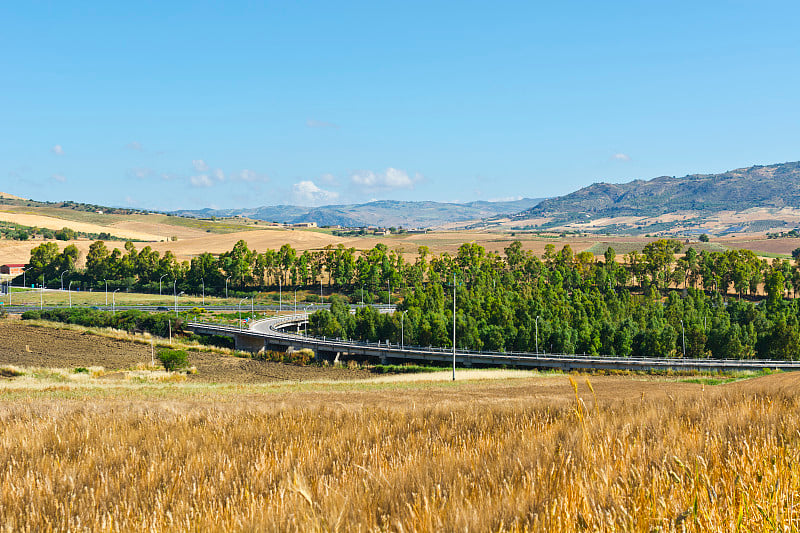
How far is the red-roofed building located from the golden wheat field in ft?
513

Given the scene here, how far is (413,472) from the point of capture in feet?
19.4

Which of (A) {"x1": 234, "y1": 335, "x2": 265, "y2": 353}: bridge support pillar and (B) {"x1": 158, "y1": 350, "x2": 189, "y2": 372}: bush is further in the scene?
(A) {"x1": 234, "y1": 335, "x2": 265, "y2": 353}: bridge support pillar

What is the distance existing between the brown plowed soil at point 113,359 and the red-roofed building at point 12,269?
7622 centimetres

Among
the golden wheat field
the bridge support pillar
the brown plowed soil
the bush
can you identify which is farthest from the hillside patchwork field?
the bridge support pillar

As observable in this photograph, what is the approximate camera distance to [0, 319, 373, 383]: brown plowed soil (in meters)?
56.0

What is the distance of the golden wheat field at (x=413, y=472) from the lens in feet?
14.3

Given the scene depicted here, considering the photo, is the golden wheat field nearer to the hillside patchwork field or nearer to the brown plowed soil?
the hillside patchwork field

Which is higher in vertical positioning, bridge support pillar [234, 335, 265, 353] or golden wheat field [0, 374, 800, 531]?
golden wheat field [0, 374, 800, 531]

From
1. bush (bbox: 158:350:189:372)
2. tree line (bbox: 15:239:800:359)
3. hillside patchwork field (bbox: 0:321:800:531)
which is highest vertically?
hillside patchwork field (bbox: 0:321:800:531)

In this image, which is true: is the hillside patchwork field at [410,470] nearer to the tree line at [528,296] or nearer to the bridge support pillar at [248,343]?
the tree line at [528,296]

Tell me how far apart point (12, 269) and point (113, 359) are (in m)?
103

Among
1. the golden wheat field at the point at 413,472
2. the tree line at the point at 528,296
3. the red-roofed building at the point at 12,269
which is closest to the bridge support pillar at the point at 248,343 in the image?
the tree line at the point at 528,296

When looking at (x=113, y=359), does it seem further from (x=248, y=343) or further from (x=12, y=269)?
(x=12, y=269)

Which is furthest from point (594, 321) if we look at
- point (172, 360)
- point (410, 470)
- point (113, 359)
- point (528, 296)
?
point (410, 470)
